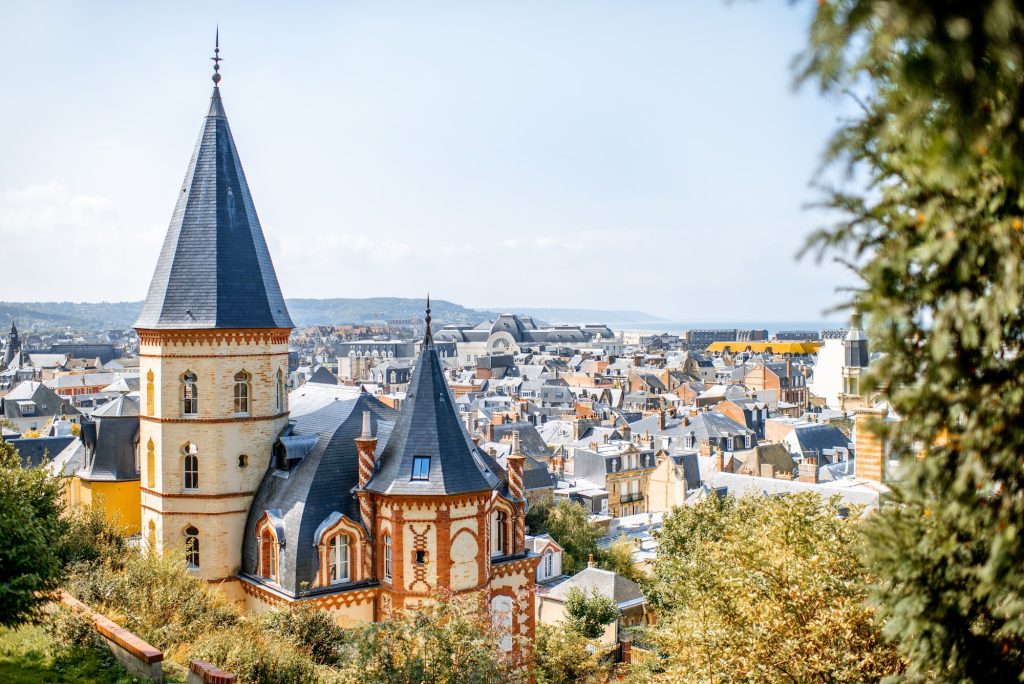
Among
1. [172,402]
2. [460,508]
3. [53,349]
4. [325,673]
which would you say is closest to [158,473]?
[172,402]

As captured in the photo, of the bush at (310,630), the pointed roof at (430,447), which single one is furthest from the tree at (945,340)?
the pointed roof at (430,447)

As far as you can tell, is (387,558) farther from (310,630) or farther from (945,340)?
(945,340)

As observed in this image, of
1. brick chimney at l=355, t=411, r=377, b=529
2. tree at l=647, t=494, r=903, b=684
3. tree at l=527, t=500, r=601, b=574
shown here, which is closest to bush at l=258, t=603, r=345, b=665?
brick chimney at l=355, t=411, r=377, b=529

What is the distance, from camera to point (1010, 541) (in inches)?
282

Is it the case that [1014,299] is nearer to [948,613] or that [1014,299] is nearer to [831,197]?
[831,197]

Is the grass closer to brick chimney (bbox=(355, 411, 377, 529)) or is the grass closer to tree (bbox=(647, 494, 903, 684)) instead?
brick chimney (bbox=(355, 411, 377, 529))

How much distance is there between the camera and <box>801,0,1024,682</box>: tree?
6371 mm

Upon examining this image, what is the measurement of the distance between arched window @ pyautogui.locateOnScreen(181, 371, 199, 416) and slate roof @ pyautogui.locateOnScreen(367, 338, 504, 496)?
6993 millimetres

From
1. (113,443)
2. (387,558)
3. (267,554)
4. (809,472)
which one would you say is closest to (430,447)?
(387,558)

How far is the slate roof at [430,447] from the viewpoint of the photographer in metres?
26.8

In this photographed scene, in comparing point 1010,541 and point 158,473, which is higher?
point 1010,541

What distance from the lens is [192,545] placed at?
29828 millimetres

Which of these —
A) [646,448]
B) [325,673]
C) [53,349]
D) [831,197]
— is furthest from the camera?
[53,349]

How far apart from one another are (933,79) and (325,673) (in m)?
17.1
